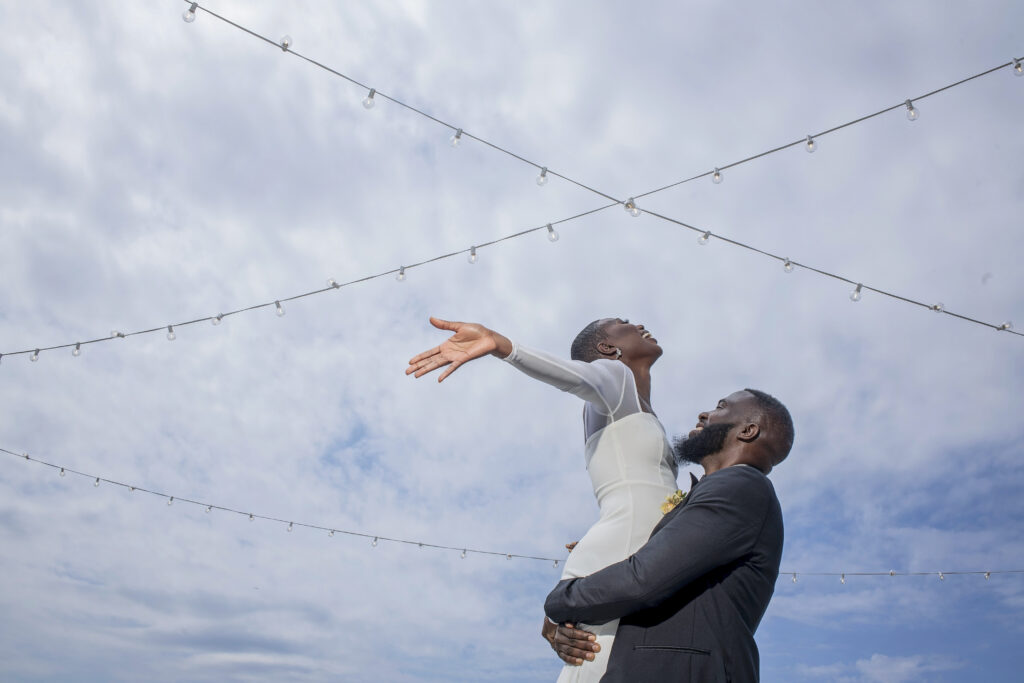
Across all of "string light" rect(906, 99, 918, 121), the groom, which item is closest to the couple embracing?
the groom

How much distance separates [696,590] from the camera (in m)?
1.94

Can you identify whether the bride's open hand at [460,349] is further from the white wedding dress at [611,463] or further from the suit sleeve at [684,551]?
the suit sleeve at [684,551]

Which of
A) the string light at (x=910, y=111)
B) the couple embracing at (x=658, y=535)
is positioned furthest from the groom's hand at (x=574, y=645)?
the string light at (x=910, y=111)

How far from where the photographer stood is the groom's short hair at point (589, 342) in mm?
3006

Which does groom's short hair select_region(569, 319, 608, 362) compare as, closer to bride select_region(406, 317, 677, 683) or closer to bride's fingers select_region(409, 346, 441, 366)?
Answer: bride select_region(406, 317, 677, 683)

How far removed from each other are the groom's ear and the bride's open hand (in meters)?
0.73

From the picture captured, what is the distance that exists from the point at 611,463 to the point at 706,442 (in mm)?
320

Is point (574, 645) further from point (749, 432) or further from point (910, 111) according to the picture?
point (910, 111)

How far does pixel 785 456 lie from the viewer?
235 cm

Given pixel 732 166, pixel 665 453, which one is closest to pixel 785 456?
pixel 665 453

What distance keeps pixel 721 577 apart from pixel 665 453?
2.12 feet

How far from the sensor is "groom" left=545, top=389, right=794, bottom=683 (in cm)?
184

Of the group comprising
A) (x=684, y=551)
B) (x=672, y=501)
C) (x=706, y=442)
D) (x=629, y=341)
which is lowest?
(x=684, y=551)

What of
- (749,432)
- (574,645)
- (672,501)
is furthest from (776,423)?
(574,645)
